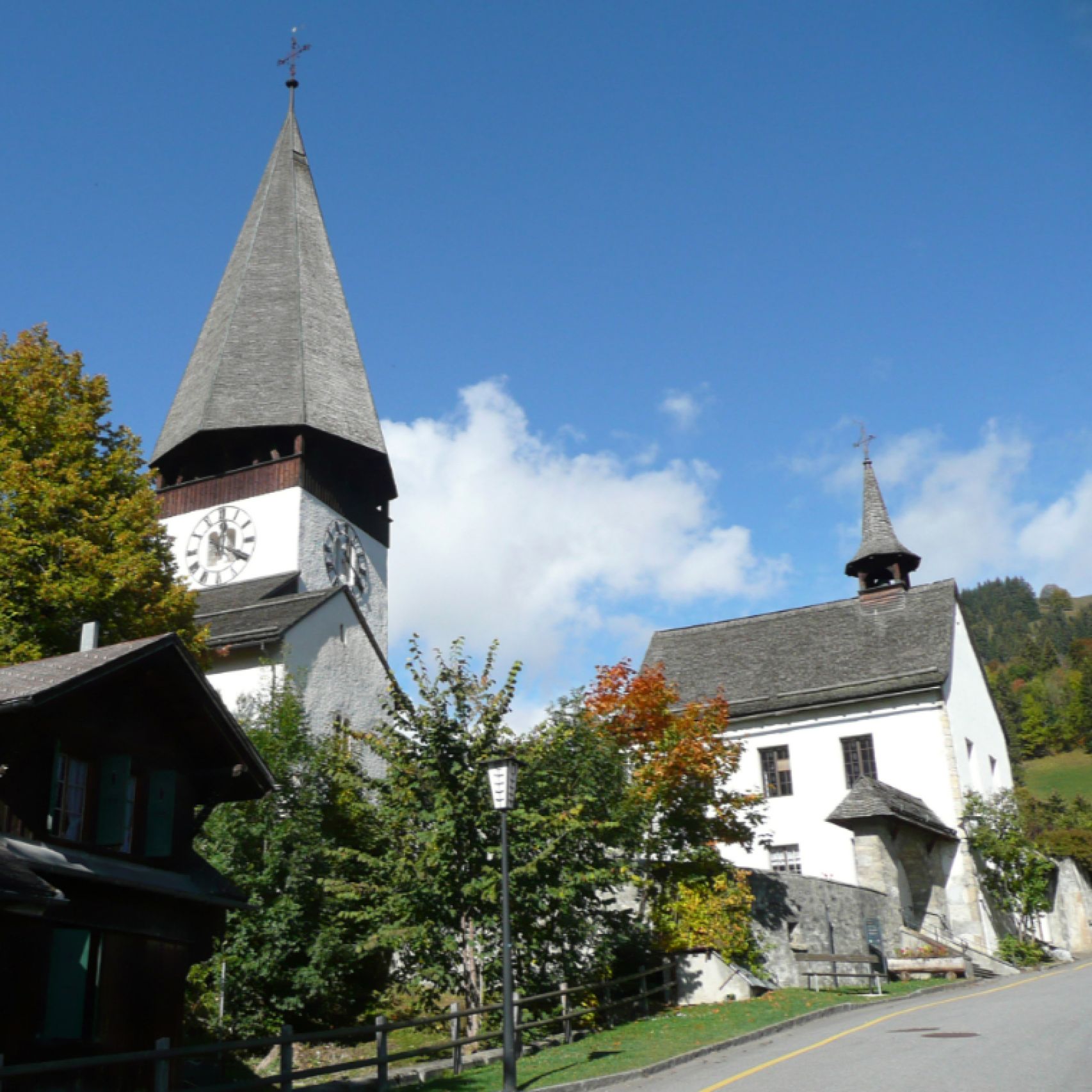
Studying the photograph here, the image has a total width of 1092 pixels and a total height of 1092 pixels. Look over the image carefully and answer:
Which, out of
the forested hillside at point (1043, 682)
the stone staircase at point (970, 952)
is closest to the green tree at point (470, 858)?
the stone staircase at point (970, 952)

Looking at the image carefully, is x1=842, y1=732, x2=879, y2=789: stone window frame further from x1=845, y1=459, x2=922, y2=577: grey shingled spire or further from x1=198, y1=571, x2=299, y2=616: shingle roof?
x1=198, y1=571, x2=299, y2=616: shingle roof

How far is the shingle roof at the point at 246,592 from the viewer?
34594 mm

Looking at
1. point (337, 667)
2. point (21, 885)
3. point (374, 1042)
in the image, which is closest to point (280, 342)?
point (337, 667)

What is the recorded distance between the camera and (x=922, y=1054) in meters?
12.7

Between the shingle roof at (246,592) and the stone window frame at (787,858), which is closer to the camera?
the shingle roof at (246,592)

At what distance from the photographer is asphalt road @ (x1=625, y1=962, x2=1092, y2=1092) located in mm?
10922

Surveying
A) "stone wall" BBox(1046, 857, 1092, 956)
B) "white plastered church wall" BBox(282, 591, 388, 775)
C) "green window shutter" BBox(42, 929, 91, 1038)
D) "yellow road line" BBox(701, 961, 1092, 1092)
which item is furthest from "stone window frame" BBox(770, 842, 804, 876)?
"green window shutter" BBox(42, 929, 91, 1038)

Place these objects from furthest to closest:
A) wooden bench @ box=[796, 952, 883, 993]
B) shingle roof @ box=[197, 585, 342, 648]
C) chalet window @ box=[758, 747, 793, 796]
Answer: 1. chalet window @ box=[758, 747, 793, 796]
2. shingle roof @ box=[197, 585, 342, 648]
3. wooden bench @ box=[796, 952, 883, 993]

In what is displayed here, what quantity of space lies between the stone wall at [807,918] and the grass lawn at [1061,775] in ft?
219

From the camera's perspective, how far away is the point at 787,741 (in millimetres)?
37625

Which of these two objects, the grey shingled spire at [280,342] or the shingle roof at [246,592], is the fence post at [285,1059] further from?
the grey shingled spire at [280,342]

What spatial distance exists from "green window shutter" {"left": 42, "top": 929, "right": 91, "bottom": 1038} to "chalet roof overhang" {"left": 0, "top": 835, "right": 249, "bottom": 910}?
617mm

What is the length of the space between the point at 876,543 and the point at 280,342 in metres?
22.6

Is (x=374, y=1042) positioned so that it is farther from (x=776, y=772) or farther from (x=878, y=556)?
(x=878, y=556)
